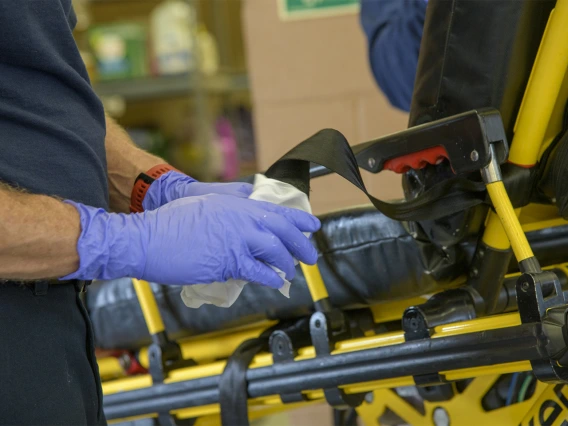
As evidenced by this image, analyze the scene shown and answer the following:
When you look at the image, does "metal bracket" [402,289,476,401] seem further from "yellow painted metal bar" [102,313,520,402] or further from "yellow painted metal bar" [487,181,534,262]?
"yellow painted metal bar" [487,181,534,262]

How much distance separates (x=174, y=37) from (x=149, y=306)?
187 cm

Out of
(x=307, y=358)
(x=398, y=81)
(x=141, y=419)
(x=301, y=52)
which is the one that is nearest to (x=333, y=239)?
(x=307, y=358)

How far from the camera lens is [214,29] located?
3.40 metres

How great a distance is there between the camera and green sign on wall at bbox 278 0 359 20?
2070 millimetres

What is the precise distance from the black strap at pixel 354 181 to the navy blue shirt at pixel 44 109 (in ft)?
0.70

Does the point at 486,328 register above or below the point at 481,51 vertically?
below

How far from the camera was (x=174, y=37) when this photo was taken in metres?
2.73

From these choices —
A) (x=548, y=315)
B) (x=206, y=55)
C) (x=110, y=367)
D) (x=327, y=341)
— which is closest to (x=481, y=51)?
(x=548, y=315)

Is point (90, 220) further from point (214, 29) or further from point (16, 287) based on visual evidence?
point (214, 29)

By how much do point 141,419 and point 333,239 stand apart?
1.37 feet

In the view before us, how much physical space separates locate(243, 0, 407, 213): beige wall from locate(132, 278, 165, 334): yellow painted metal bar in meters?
1.11

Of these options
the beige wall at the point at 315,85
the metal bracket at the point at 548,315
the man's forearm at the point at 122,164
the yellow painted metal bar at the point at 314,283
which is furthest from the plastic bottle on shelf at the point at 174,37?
the metal bracket at the point at 548,315

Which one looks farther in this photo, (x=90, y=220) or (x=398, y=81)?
(x=398, y=81)

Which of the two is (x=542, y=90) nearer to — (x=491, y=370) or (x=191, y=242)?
(x=491, y=370)
